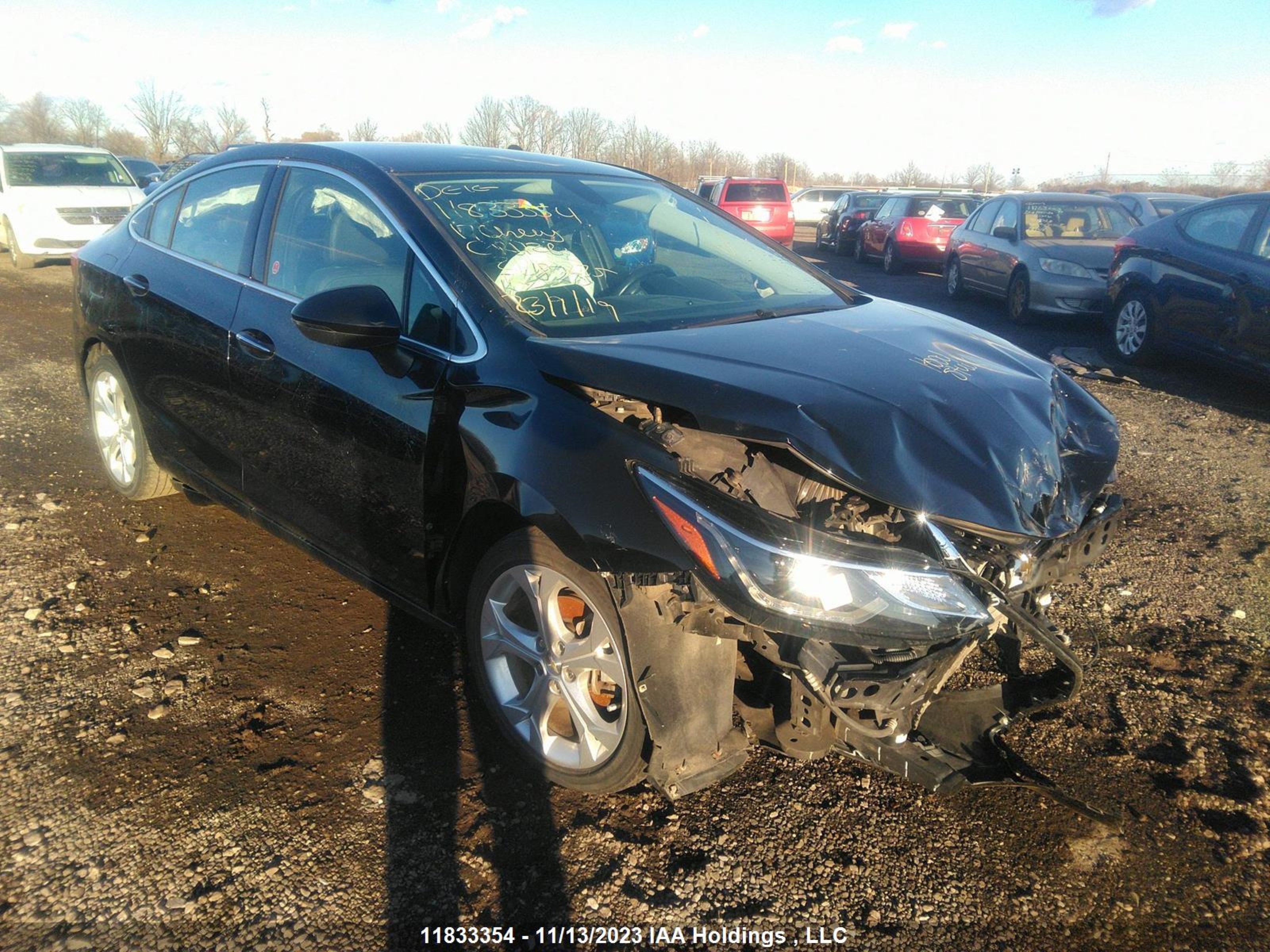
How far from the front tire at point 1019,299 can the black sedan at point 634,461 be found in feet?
26.0

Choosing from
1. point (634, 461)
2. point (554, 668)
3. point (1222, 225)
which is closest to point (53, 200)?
point (554, 668)

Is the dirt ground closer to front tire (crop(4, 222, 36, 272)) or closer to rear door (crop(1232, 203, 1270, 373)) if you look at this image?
rear door (crop(1232, 203, 1270, 373))

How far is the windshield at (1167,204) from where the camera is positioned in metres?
13.6

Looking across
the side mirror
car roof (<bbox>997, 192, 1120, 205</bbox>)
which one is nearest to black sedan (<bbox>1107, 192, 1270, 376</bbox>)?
car roof (<bbox>997, 192, 1120, 205</bbox>)

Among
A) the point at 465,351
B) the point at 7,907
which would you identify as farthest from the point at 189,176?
the point at 7,907

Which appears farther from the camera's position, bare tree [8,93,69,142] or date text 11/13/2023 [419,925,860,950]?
Answer: bare tree [8,93,69,142]

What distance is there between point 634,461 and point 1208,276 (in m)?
7.06

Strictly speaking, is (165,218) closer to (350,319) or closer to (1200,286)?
(350,319)

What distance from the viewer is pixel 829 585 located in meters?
2.12

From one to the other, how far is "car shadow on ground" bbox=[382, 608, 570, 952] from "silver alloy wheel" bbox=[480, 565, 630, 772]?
0.16 m

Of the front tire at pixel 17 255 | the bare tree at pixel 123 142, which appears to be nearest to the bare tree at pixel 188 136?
the bare tree at pixel 123 142

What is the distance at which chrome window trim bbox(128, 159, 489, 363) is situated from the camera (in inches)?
108

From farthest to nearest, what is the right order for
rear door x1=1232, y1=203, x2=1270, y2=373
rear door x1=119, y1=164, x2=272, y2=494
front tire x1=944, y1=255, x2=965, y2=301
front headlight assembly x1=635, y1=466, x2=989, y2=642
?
front tire x1=944, y1=255, x2=965, y2=301 → rear door x1=1232, y1=203, x2=1270, y2=373 → rear door x1=119, y1=164, x2=272, y2=494 → front headlight assembly x1=635, y1=466, x2=989, y2=642

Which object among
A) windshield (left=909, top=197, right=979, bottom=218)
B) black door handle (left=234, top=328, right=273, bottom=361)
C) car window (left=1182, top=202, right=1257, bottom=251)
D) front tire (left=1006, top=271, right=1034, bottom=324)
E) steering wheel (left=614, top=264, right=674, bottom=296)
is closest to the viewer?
steering wheel (left=614, top=264, right=674, bottom=296)
